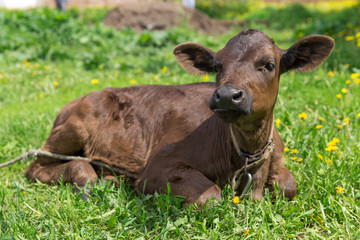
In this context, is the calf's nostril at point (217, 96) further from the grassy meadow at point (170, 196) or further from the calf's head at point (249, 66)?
the grassy meadow at point (170, 196)

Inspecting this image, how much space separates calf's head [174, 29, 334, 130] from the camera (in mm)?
2854

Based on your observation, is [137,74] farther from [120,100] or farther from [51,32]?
[51,32]

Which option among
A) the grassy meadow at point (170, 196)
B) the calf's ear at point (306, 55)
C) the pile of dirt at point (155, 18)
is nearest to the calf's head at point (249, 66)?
the calf's ear at point (306, 55)

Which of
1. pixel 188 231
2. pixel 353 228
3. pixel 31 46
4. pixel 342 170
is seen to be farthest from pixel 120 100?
pixel 31 46

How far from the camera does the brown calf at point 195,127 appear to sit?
3.09 meters

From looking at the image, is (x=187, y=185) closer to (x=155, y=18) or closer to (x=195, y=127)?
(x=195, y=127)

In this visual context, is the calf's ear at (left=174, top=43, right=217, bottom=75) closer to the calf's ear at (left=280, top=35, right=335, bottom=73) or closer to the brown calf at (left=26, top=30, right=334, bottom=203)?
the brown calf at (left=26, top=30, right=334, bottom=203)

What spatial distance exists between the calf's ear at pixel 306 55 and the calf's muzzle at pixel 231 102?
2.32 feet

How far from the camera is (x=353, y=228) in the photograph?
9.95ft

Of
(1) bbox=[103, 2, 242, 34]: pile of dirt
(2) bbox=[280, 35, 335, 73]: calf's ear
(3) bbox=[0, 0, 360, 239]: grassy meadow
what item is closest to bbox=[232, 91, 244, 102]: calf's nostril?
(2) bbox=[280, 35, 335, 73]: calf's ear

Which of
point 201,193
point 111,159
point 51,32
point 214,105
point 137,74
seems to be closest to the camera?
point 214,105

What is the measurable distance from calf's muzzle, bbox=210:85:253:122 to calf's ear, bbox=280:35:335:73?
2.32ft

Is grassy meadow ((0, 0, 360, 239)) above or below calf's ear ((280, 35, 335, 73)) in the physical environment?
below

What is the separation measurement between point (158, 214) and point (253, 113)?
124 cm
